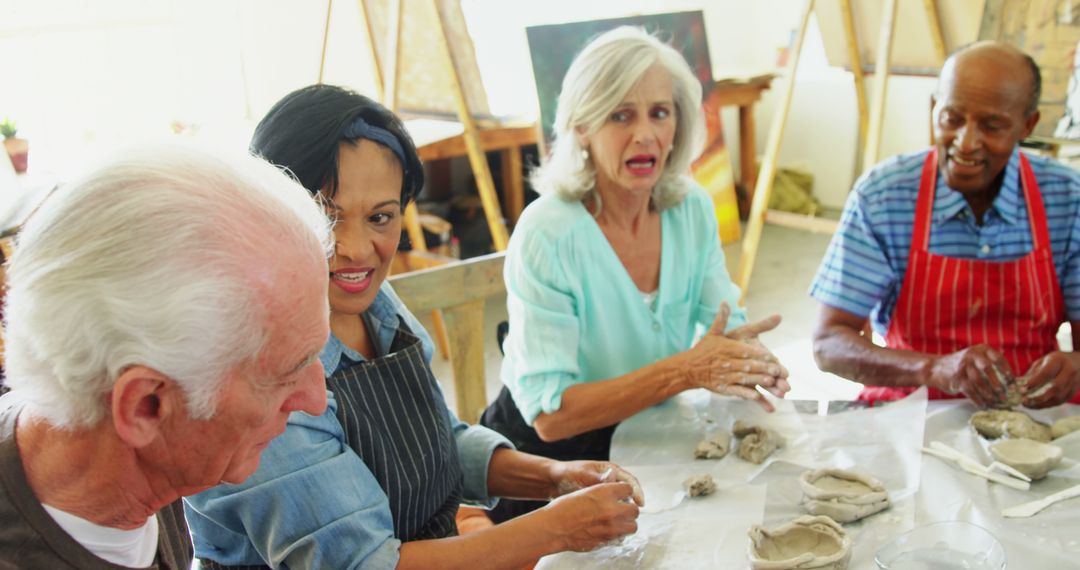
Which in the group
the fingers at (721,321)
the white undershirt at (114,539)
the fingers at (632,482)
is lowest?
the fingers at (632,482)

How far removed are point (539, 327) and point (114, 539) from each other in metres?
1.14

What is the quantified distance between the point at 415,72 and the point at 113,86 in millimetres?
2018

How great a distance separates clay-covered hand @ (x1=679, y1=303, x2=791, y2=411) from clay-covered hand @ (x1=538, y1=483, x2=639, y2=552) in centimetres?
49

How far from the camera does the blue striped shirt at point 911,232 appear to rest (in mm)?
2178

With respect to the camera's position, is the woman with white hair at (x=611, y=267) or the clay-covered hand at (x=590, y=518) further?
the woman with white hair at (x=611, y=267)

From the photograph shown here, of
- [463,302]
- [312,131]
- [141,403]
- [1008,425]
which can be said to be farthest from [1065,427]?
[141,403]

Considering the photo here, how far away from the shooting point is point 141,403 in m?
1.00

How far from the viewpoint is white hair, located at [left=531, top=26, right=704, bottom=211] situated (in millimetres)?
2221

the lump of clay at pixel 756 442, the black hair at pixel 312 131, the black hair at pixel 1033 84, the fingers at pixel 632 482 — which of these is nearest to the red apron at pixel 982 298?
the black hair at pixel 1033 84

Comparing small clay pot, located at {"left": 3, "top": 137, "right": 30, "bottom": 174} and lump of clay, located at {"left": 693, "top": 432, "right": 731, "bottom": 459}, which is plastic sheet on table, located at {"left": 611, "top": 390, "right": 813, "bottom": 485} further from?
small clay pot, located at {"left": 3, "top": 137, "right": 30, "bottom": 174}

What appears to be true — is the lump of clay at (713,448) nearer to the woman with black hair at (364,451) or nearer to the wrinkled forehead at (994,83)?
the woman with black hair at (364,451)

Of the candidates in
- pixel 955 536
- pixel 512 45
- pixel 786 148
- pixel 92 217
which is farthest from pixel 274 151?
pixel 786 148

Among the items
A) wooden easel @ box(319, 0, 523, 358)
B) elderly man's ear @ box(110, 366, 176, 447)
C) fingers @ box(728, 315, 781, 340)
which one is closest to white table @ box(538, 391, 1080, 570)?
fingers @ box(728, 315, 781, 340)

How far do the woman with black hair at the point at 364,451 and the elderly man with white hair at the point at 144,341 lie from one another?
0.23m
